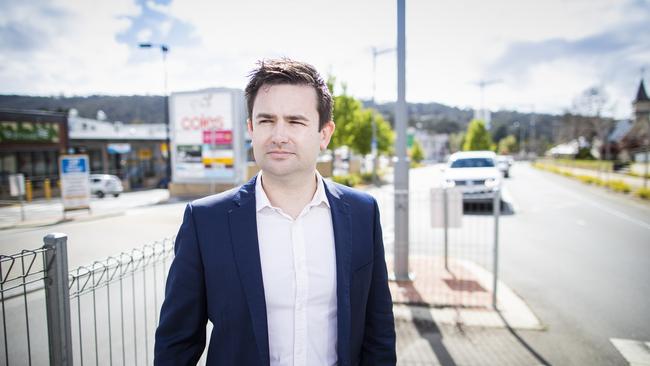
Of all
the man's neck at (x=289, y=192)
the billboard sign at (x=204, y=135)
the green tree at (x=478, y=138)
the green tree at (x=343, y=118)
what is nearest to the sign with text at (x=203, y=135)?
the billboard sign at (x=204, y=135)

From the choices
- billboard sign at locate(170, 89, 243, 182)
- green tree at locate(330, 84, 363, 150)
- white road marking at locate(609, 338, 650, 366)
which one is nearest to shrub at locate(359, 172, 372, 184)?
green tree at locate(330, 84, 363, 150)

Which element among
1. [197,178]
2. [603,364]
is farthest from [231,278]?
[197,178]

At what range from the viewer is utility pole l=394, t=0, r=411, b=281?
5449mm

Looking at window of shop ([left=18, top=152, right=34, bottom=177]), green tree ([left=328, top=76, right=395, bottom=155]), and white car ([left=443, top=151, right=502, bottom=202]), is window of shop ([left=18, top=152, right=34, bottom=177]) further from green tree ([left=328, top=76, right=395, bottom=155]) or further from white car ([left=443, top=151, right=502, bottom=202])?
white car ([left=443, top=151, right=502, bottom=202])

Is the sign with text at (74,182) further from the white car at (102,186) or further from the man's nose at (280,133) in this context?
the white car at (102,186)

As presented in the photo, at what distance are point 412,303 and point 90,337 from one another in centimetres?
361

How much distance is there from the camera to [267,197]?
69.8 inches

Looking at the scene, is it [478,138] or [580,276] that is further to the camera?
[478,138]

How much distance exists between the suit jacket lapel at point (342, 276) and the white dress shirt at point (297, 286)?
38mm

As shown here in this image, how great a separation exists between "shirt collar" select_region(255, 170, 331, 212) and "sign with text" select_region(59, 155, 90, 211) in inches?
466

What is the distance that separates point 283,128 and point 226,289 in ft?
2.42

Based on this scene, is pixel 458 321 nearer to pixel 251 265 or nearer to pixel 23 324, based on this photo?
pixel 251 265

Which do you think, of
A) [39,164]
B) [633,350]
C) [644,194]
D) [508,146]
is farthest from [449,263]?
[508,146]

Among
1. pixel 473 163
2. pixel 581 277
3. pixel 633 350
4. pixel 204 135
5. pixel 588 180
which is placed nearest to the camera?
pixel 633 350
